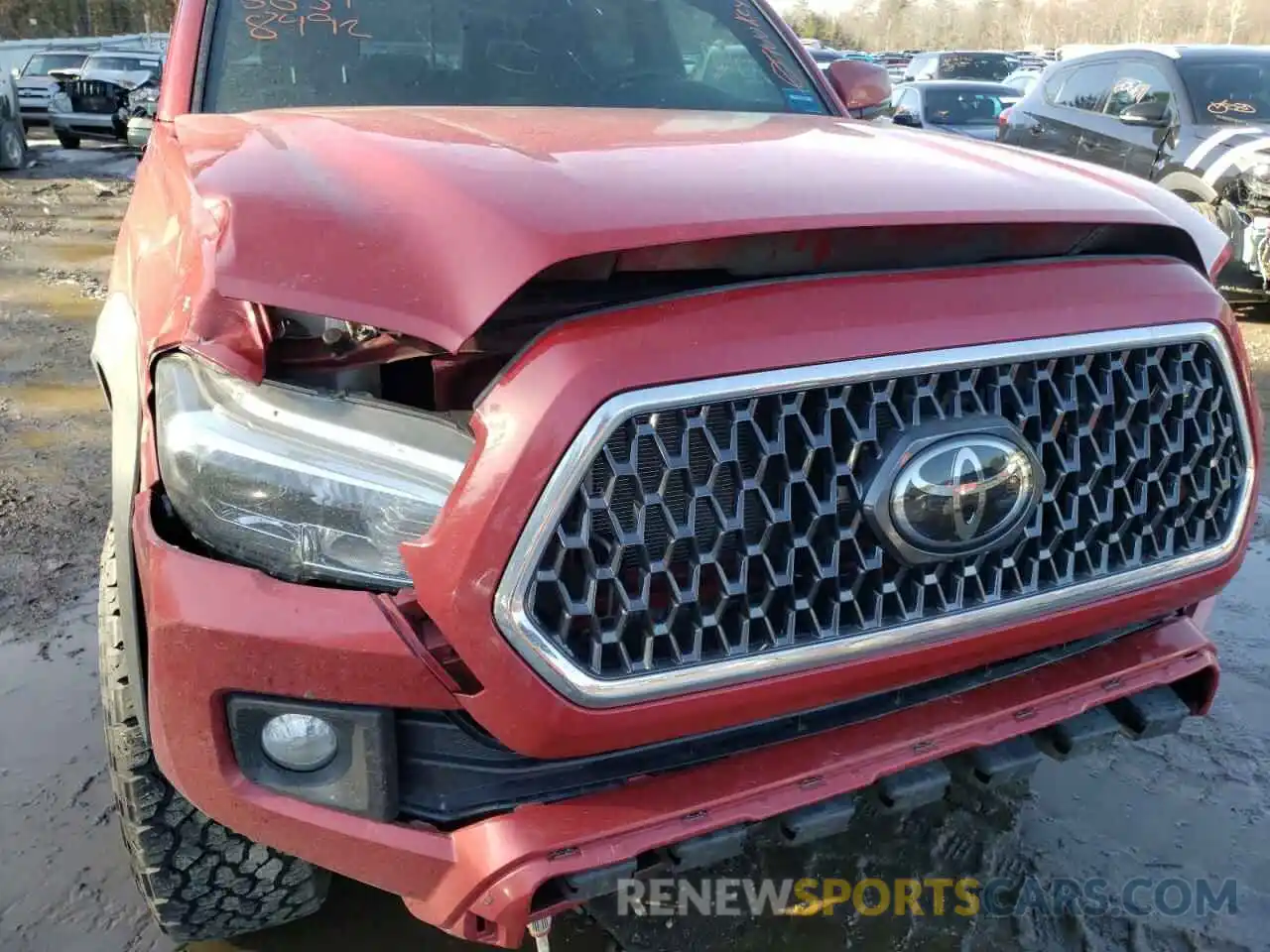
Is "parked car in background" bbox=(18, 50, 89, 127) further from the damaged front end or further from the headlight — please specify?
the headlight

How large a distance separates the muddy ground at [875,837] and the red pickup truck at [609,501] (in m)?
0.43

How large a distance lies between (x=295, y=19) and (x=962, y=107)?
11.5m

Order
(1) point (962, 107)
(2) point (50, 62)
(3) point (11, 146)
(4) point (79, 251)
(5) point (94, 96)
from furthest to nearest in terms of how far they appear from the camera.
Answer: (2) point (50, 62), (5) point (94, 96), (3) point (11, 146), (1) point (962, 107), (4) point (79, 251)

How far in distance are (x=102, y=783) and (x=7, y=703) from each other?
52 cm

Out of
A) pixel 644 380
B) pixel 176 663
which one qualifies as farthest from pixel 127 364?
pixel 644 380

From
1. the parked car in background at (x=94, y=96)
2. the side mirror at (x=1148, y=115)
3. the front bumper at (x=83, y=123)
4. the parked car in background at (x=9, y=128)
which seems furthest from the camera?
the front bumper at (x=83, y=123)

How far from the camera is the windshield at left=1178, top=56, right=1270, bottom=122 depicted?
717 cm

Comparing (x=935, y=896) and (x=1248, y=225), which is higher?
(x=1248, y=225)

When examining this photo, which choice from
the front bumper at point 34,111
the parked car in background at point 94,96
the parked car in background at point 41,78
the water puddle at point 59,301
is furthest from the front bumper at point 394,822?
the front bumper at point 34,111

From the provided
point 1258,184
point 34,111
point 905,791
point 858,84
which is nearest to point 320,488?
point 905,791

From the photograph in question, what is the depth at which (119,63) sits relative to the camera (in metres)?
18.1

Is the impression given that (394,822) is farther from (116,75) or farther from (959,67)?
(959,67)

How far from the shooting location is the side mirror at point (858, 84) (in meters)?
3.45

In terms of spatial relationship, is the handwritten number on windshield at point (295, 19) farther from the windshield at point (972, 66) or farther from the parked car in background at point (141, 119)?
the windshield at point (972, 66)
